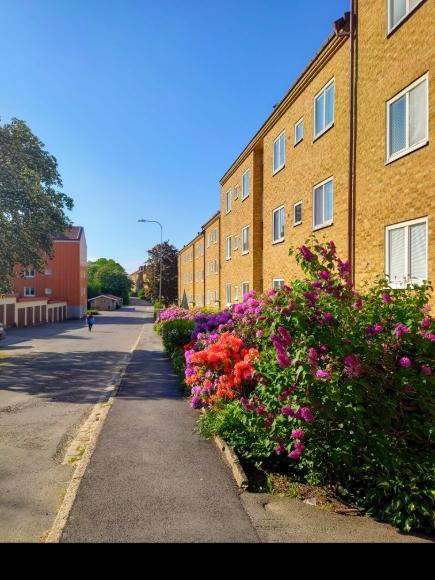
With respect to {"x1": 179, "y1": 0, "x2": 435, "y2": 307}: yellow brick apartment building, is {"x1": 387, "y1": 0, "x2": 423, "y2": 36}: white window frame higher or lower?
higher

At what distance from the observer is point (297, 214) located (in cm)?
1431

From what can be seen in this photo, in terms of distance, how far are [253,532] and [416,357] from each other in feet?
8.23

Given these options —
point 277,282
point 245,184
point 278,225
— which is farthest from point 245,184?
point 277,282

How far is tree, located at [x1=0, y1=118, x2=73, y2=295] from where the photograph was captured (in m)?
18.6

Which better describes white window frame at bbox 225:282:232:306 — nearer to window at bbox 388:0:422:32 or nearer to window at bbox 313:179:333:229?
window at bbox 313:179:333:229

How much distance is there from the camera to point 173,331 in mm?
17141

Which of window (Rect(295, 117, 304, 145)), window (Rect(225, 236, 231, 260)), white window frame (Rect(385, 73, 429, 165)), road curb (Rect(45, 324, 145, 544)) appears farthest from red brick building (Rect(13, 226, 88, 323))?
white window frame (Rect(385, 73, 429, 165))

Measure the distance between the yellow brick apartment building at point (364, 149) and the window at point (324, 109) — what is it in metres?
0.03

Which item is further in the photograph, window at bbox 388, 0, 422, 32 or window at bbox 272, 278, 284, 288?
window at bbox 272, 278, 284, 288

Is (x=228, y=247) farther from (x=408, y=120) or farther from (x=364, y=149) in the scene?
(x=408, y=120)

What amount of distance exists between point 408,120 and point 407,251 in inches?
99.8

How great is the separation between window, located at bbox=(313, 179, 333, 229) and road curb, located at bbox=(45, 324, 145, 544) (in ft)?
24.2
